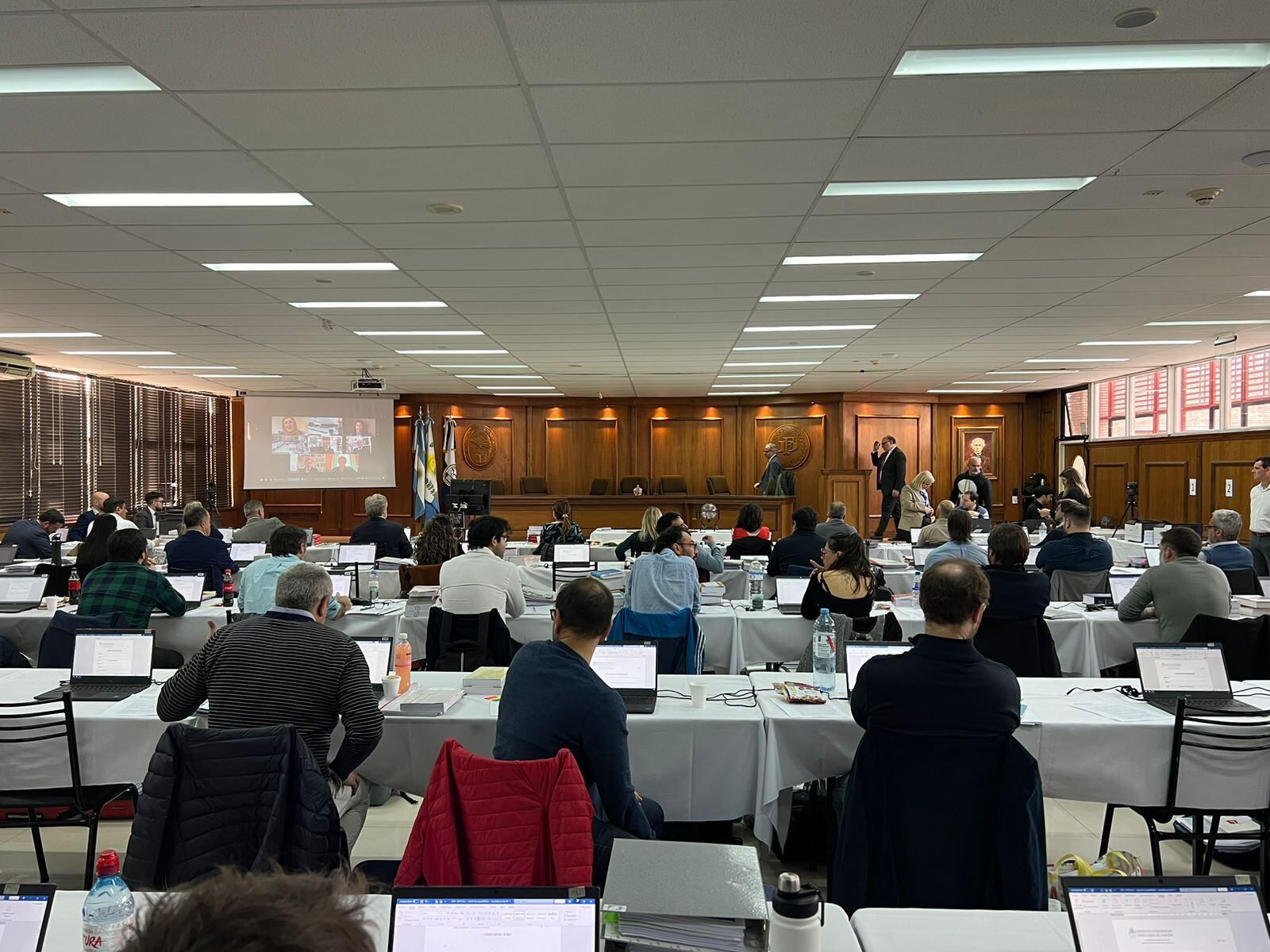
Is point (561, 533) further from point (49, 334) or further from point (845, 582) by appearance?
point (49, 334)

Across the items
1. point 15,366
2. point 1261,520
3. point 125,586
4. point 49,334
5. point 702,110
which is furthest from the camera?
point 15,366

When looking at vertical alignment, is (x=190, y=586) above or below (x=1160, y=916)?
below

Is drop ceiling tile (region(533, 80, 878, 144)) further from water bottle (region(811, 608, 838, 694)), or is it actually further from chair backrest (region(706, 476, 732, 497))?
chair backrest (region(706, 476, 732, 497))

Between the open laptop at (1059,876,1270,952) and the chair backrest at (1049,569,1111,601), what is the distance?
6.06 metres

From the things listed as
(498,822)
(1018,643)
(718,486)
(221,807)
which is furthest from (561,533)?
(718,486)

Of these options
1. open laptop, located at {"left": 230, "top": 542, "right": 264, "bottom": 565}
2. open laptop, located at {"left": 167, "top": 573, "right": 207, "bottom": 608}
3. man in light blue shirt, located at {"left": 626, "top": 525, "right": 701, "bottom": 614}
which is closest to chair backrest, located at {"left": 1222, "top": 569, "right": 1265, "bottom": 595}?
man in light blue shirt, located at {"left": 626, "top": 525, "right": 701, "bottom": 614}

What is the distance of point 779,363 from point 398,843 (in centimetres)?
1065

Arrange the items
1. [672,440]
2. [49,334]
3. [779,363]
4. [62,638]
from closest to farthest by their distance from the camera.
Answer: [62,638] < [49,334] < [779,363] < [672,440]

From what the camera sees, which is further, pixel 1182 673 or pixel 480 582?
pixel 480 582

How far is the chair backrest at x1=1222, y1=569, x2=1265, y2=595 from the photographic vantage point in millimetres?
6793

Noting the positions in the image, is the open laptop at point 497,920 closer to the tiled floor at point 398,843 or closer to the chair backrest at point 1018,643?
the tiled floor at point 398,843

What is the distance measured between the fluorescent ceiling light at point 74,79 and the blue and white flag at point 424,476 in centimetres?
1480

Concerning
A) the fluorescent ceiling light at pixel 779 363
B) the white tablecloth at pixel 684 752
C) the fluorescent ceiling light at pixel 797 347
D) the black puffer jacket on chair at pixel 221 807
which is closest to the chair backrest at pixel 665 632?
the white tablecloth at pixel 684 752

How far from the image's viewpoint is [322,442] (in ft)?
61.8
